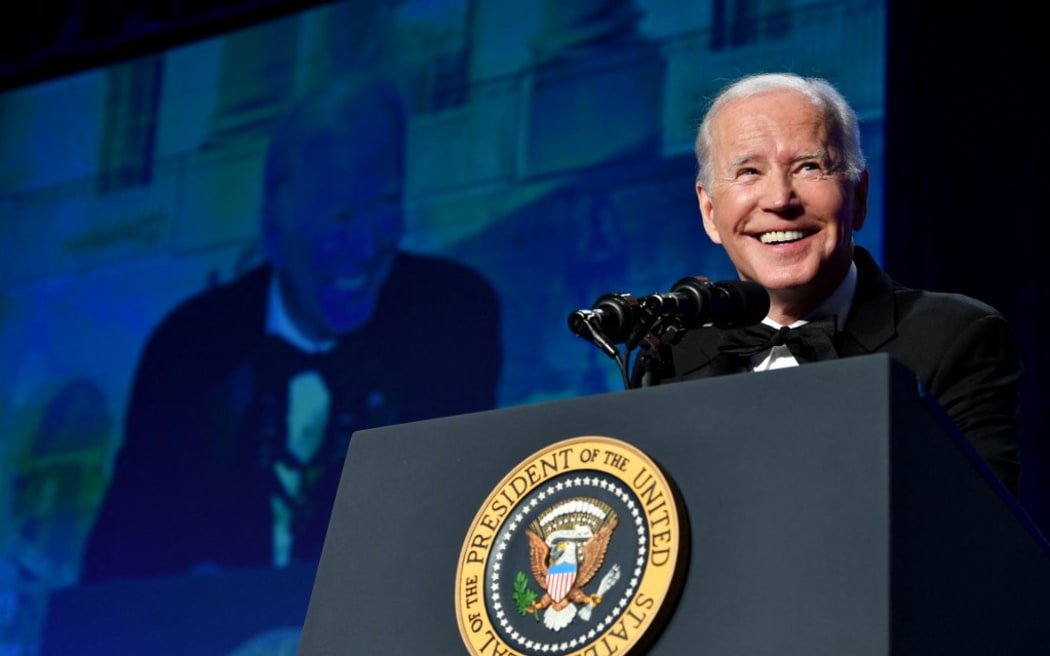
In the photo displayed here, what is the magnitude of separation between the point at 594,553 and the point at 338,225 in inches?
140

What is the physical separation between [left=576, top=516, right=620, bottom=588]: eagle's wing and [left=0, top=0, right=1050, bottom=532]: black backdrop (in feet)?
8.61

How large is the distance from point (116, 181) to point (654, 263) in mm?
2295

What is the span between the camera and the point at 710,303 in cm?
141

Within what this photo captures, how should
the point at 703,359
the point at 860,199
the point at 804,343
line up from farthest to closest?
the point at 860,199 < the point at 703,359 < the point at 804,343

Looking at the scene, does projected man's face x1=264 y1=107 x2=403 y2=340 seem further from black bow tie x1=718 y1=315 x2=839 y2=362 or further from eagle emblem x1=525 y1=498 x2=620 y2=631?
eagle emblem x1=525 y1=498 x2=620 y2=631

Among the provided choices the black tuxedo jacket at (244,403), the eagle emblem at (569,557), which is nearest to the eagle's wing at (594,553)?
the eagle emblem at (569,557)

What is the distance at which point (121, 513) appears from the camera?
15.7 feet

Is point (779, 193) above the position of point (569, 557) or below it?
above

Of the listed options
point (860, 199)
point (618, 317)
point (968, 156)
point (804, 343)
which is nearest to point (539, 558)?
point (618, 317)

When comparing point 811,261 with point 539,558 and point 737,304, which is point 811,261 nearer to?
point 737,304

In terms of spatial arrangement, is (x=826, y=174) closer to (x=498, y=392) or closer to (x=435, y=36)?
(x=498, y=392)

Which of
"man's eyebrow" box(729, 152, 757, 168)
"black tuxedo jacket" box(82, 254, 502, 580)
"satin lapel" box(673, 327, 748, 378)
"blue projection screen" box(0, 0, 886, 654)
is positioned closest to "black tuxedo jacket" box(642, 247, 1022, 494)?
"satin lapel" box(673, 327, 748, 378)

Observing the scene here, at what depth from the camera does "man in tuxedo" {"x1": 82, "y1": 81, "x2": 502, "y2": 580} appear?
431cm

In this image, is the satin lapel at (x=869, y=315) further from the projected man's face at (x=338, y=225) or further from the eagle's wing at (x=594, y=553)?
the projected man's face at (x=338, y=225)
